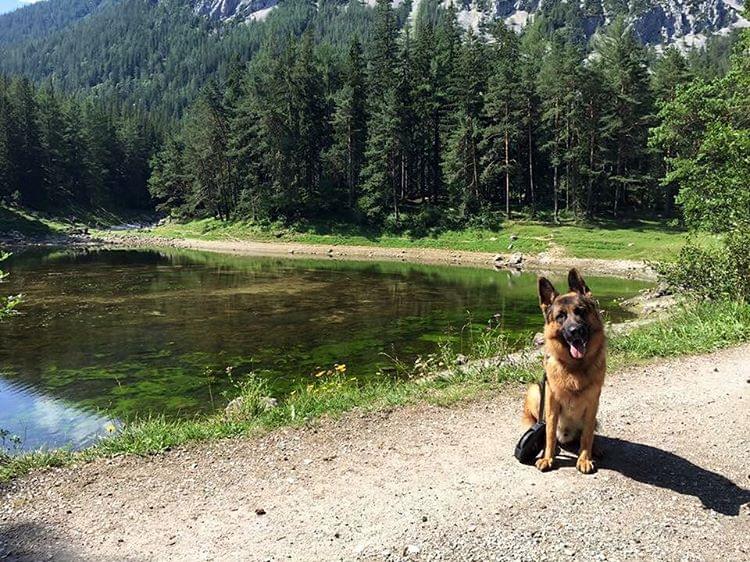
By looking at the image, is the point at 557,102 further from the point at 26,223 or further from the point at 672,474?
the point at 26,223

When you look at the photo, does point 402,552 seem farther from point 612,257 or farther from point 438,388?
point 612,257

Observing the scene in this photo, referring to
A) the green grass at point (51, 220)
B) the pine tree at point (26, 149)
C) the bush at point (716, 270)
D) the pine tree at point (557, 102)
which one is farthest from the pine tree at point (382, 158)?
the pine tree at point (26, 149)

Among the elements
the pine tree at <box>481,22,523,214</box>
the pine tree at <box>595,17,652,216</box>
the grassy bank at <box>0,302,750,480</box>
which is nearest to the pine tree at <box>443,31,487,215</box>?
the pine tree at <box>481,22,523,214</box>

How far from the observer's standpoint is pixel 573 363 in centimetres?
551

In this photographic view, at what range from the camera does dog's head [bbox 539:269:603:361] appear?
17.3 ft

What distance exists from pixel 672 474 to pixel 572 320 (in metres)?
2.14

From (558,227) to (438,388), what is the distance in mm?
45735

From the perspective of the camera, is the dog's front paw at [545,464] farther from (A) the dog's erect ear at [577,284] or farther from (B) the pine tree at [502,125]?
(B) the pine tree at [502,125]

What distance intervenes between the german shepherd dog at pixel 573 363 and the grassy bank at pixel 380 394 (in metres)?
2.85

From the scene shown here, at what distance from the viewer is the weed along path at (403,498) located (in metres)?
4.73

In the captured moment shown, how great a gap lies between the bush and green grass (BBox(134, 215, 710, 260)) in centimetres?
2538

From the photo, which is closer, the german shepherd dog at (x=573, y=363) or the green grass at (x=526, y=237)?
the german shepherd dog at (x=573, y=363)

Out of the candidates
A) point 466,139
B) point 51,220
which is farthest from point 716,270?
point 51,220

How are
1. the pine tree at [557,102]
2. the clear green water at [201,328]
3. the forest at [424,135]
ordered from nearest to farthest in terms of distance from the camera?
the clear green water at [201,328] → the pine tree at [557,102] → the forest at [424,135]
